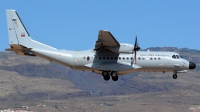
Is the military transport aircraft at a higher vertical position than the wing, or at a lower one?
lower

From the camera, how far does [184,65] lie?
62438mm

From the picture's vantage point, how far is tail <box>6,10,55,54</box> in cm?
6275

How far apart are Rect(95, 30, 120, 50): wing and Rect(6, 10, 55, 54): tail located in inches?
306

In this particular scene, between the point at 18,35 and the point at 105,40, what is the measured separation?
11733 millimetres

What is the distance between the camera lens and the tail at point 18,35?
206ft

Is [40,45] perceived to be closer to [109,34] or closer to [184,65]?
[109,34]

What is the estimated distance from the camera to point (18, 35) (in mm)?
63250

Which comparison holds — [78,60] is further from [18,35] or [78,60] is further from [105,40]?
[18,35]

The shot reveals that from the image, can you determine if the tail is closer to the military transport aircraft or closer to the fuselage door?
the military transport aircraft

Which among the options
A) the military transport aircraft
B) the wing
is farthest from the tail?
the wing

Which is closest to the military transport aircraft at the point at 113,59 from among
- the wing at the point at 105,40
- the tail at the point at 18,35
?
the tail at the point at 18,35

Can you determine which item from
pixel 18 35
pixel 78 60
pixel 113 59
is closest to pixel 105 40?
pixel 113 59

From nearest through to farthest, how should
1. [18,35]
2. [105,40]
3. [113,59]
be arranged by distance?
1. [105,40]
2. [113,59]
3. [18,35]

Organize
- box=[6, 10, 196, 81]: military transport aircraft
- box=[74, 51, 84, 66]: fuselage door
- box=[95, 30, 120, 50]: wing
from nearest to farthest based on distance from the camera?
1. box=[95, 30, 120, 50]: wing
2. box=[6, 10, 196, 81]: military transport aircraft
3. box=[74, 51, 84, 66]: fuselage door
